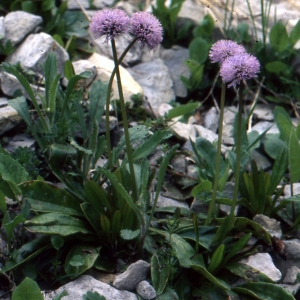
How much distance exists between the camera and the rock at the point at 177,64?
4.42 metres

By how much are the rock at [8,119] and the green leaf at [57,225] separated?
0.87 m

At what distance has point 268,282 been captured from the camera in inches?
105

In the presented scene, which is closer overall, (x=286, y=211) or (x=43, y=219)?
(x=43, y=219)

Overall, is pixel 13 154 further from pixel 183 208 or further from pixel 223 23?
pixel 223 23

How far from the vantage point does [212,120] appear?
13.8 feet

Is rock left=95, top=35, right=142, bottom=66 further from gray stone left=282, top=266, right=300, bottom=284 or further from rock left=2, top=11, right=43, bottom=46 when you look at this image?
gray stone left=282, top=266, right=300, bottom=284

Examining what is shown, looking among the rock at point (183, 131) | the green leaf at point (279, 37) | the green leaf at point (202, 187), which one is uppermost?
the green leaf at point (279, 37)

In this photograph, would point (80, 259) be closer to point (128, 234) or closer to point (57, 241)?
point (57, 241)

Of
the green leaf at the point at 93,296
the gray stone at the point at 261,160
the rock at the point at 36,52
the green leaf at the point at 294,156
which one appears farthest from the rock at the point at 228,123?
the green leaf at the point at 93,296

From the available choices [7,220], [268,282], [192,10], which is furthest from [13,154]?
[192,10]

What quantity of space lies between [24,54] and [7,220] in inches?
64.0

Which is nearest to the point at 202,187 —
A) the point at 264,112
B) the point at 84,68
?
the point at 84,68

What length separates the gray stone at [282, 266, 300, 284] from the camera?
9.26ft

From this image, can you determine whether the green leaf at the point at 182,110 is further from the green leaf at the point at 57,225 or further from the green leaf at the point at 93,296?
the green leaf at the point at 93,296
